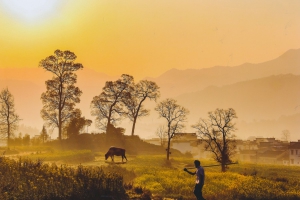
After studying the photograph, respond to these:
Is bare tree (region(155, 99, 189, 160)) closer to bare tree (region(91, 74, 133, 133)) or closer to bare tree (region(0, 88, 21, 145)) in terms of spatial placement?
bare tree (region(91, 74, 133, 133))

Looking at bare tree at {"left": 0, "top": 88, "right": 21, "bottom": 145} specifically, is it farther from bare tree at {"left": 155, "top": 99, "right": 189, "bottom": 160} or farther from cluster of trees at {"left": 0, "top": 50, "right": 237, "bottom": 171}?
bare tree at {"left": 155, "top": 99, "right": 189, "bottom": 160}

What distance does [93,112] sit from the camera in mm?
74250

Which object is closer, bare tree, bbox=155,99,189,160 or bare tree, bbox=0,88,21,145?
bare tree, bbox=155,99,189,160

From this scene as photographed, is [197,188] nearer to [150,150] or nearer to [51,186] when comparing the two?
[51,186]

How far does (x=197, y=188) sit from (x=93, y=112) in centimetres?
5578

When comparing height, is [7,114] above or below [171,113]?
above

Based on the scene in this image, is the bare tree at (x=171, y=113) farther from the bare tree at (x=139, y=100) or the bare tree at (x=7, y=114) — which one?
the bare tree at (x=7, y=114)

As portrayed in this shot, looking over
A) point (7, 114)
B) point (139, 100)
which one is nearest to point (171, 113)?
point (139, 100)

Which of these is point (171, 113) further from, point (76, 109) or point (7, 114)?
point (7, 114)

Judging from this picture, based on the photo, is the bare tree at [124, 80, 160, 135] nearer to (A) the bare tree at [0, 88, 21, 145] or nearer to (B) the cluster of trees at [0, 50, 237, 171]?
(B) the cluster of trees at [0, 50, 237, 171]

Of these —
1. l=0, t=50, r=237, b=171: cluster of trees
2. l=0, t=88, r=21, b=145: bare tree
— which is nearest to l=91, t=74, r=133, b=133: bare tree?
l=0, t=50, r=237, b=171: cluster of trees

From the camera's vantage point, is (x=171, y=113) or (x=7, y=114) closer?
(x=171, y=113)

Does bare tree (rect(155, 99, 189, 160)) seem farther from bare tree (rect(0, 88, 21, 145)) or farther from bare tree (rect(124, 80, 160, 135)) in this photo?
bare tree (rect(0, 88, 21, 145))

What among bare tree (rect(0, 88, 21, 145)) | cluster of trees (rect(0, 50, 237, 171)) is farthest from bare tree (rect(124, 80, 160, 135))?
bare tree (rect(0, 88, 21, 145))
